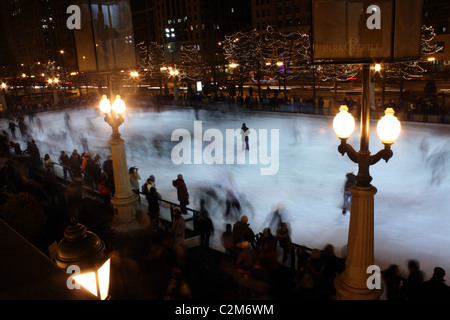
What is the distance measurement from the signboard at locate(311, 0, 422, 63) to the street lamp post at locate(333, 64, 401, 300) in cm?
49

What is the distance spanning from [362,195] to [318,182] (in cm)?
901

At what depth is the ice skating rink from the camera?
978 cm

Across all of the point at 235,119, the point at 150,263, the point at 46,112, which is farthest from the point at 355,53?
the point at 46,112

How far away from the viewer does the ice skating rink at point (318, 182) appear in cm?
978

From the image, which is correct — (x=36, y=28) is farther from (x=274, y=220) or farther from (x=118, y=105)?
(x=274, y=220)

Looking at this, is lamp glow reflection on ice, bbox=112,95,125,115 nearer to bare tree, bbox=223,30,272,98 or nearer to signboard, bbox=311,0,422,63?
signboard, bbox=311,0,422,63

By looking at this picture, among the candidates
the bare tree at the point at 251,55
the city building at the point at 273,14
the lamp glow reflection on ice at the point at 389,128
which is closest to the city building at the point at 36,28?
the city building at the point at 273,14

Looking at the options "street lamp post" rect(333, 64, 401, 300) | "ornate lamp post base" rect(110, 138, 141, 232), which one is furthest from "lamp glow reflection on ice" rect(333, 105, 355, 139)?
"ornate lamp post base" rect(110, 138, 141, 232)

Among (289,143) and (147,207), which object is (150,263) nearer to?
(147,207)

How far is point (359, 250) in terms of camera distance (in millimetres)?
5457

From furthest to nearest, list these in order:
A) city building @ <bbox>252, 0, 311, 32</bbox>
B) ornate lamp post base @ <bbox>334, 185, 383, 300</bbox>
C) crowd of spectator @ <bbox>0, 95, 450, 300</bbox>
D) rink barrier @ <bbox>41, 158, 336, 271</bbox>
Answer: city building @ <bbox>252, 0, 311, 32</bbox>, rink barrier @ <bbox>41, 158, 336, 271</bbox>, crowd of spectator @ <bbox>0, 95, 450, 300</bbox>, ornate lamp post base @ <bbox>334, 185, 383, 300</bbox>
